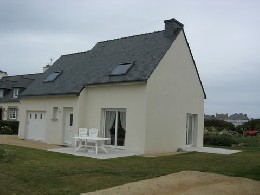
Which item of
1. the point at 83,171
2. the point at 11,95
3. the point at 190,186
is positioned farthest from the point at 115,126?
the point at 11,95

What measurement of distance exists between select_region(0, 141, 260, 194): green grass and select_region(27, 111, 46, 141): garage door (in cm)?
819

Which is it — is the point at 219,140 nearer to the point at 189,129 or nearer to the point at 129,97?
the point at 189,129

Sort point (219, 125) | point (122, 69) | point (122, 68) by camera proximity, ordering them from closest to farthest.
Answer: point (122, 69) → point (122, 68) → point (219, 125)

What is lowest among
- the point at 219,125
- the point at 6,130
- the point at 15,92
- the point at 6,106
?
the point at 6,130

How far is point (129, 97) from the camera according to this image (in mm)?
18422

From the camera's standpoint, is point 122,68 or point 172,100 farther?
point 172,100

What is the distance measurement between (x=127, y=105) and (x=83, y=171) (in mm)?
7295

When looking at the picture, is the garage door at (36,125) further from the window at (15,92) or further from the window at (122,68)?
the window at (15,92)

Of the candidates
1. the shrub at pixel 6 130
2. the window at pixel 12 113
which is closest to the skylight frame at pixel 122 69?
the shrub at pixel 6 130

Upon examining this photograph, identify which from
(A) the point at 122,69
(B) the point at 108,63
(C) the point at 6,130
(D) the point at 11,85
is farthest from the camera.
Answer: (D) the point at 11,85

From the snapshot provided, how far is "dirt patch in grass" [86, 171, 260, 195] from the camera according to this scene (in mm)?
Result: 8820

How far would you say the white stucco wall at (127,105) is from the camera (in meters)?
17.8

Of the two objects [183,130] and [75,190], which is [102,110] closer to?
[183,130]

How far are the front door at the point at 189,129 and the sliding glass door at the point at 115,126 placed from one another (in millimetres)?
5182
